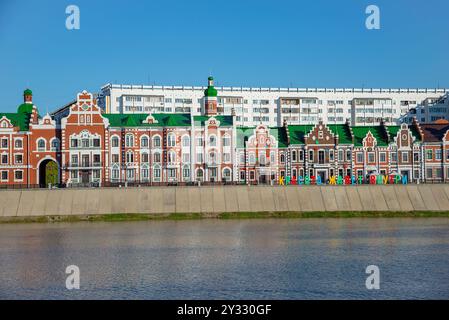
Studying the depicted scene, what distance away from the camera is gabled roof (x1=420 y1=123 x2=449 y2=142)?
332 feet

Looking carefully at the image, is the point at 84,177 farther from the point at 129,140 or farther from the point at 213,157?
the point at 213,157

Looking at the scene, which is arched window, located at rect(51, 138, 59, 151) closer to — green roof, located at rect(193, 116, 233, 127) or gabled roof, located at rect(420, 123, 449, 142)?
green roof, located at rect(193, 116, 233, 127)

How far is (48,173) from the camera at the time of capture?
122m

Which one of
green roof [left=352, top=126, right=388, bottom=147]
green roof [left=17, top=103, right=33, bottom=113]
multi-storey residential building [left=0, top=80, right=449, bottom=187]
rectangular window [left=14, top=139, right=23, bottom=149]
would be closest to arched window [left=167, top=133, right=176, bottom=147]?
multi-storey residential building [left=0, top=80, right=449, bottom=187]

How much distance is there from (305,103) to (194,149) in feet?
261

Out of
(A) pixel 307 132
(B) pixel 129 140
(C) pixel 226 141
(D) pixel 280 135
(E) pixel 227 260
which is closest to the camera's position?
(E) pixel 227 260

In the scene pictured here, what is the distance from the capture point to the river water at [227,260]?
36.1 meters

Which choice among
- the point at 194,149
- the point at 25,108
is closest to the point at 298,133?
the point at 194,149

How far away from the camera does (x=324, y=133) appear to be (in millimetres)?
100625

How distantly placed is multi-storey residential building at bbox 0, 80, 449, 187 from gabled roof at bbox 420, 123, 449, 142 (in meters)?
0.14

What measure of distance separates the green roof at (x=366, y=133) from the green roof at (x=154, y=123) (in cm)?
2340

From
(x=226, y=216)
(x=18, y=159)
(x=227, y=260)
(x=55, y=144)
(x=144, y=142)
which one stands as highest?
(x=144, y=142)

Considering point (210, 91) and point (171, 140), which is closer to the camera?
point (171, 140)
